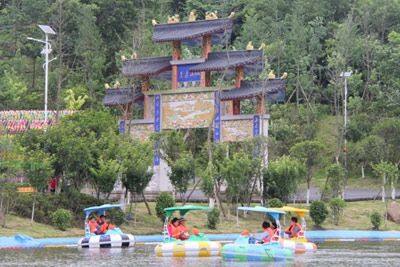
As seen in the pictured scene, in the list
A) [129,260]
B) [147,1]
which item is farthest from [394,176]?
[147,1]

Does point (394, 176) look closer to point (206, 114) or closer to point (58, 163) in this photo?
point (206, 114)

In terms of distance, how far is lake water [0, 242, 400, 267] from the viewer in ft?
118

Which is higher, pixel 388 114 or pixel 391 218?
pixel 388 114

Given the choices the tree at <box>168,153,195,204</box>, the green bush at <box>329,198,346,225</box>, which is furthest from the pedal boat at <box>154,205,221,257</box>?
the green bush at <box>329,198,346,225</box>

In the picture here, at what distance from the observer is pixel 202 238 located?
41.8 m

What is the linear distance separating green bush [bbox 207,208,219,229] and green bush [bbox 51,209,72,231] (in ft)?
24.5

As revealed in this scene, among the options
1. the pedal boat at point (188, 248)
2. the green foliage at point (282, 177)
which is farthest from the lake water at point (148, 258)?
the green foliage at point (282, 177)

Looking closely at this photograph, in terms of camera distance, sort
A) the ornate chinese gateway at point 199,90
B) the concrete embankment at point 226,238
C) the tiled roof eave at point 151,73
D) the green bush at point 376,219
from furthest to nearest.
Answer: the tiled roof eave at point 151,73
the ornate chinese gateway at point 199,90
the green bush at point 376,219
the concrete embankment at point 226,238

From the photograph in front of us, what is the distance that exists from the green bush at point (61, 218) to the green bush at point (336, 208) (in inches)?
584

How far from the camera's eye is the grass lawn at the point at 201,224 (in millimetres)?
48803

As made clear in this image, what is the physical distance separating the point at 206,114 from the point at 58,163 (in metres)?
13.9

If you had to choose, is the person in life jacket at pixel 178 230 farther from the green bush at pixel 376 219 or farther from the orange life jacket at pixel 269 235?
the green bush at pixel 376 219

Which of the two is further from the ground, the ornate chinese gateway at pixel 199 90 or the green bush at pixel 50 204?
the ornate chinese gateway at pixel 199 90

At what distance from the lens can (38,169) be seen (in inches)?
1934
